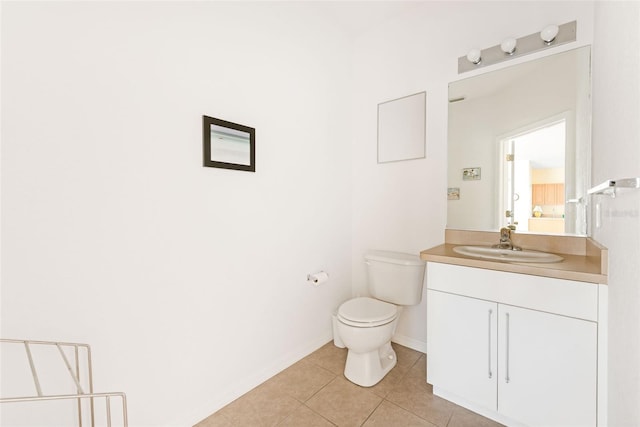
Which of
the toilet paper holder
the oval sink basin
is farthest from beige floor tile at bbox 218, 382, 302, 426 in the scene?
the oval sink basin

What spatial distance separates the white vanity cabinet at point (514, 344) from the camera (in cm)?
121

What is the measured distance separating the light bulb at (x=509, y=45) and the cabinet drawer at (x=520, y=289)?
4.56ft

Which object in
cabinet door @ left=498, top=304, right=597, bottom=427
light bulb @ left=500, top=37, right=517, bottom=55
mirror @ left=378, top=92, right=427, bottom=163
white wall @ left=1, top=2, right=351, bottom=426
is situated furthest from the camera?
mirror @ left=378, top=92, right=427, bottom=163

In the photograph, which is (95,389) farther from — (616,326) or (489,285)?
(616,326)

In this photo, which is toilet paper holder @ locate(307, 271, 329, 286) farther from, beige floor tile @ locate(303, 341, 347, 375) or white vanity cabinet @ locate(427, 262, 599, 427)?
white vanity cabinet @ locate(427, 262, 599, 427)

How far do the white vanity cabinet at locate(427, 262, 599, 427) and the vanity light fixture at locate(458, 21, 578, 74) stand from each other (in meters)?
1.39

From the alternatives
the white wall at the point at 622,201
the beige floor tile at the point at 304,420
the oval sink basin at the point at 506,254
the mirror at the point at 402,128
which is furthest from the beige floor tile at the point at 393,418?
the mirror at the point at 402,128

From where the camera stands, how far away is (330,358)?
2.12 meters

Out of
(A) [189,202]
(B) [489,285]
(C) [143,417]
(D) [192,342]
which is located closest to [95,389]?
(C) [143,417]

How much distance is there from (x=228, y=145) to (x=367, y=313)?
1364 millimetres

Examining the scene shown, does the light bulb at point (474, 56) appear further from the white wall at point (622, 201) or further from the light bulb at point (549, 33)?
the white wall at point (622, 201)

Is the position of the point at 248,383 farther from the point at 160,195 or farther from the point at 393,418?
the point at 160,195

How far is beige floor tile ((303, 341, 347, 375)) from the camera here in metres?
1.99

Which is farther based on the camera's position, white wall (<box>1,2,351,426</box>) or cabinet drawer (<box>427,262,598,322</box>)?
cabinet drawer (<box>427,262,598,322</box>)
